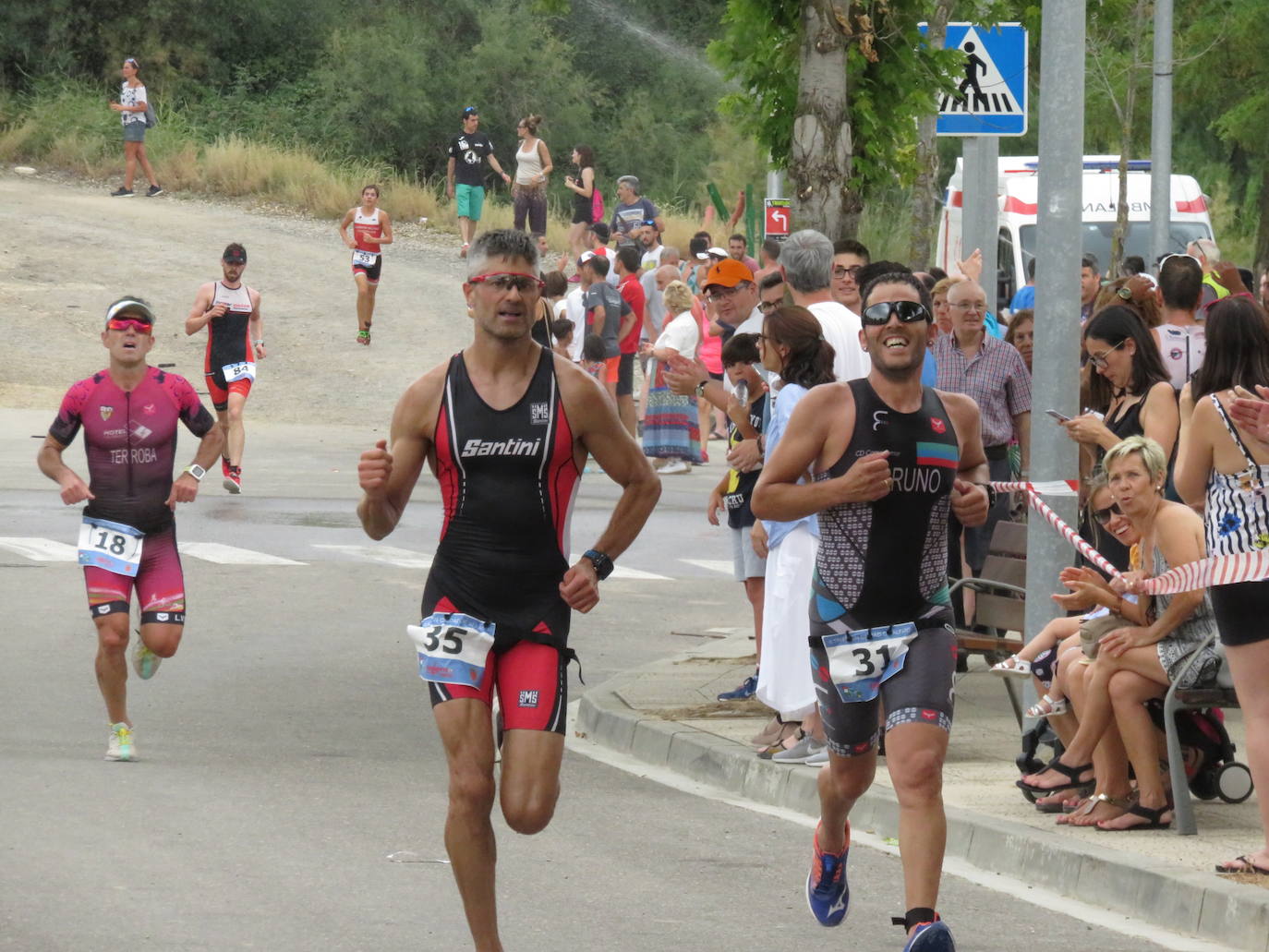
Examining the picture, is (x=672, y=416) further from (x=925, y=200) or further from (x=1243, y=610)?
(x=1243, y=610)

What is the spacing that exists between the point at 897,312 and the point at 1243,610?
5.28ft

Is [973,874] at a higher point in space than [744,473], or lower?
lower

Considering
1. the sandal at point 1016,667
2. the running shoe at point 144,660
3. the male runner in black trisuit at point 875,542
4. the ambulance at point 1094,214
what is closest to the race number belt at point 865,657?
the male runner in black trisuit at point 875,542

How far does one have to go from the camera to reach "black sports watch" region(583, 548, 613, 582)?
6496 millimetres

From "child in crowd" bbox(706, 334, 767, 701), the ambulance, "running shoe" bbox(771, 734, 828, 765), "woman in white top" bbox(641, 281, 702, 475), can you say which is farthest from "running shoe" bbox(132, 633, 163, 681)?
the ambulance

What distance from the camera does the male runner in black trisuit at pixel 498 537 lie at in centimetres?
619

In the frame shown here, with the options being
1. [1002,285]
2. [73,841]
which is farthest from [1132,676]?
[1002,285]

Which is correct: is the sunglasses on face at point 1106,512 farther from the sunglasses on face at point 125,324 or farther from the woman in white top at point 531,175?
the woman in white top at point 531,175

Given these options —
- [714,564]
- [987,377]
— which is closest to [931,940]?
[987,377]

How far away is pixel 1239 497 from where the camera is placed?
741 cm

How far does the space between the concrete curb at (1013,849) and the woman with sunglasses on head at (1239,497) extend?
0.27m

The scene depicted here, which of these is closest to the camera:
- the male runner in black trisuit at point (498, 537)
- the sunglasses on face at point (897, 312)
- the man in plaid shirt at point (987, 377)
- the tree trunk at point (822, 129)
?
the male runner in black trisuit at point (498, 537)

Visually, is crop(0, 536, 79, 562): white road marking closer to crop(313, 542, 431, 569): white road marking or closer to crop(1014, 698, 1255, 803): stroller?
crop(313, 542, 431, 569): white road marking

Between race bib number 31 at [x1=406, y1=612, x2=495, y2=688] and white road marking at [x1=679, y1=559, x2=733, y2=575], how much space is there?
10351 millimetres
